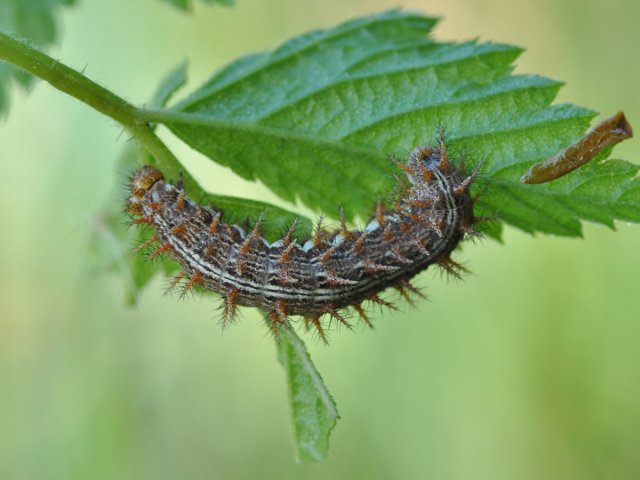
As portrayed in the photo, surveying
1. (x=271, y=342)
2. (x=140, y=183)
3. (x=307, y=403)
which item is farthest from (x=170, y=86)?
(x=271, y=342)

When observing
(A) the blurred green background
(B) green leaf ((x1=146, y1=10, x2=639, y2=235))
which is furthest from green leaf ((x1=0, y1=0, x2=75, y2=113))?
(A) the blurred green background

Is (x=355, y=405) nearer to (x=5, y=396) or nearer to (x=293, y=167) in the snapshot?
(x=5, y=396)

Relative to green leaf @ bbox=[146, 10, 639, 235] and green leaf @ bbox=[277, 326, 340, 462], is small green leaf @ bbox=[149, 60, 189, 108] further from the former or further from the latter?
green leaf @ bbox=[277, 326, 340, 462]

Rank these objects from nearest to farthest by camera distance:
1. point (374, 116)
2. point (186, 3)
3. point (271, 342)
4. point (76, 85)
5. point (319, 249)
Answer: point (76, 85) < point (374, 116) < point (319, 249) < point (186, 3) < point (271, 342)

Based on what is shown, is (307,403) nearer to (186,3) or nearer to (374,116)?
(374,116)

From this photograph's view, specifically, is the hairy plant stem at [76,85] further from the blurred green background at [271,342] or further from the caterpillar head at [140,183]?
the blurred green background at [271,342]

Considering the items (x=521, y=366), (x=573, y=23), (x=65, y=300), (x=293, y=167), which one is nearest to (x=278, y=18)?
(x=573, y=23)
